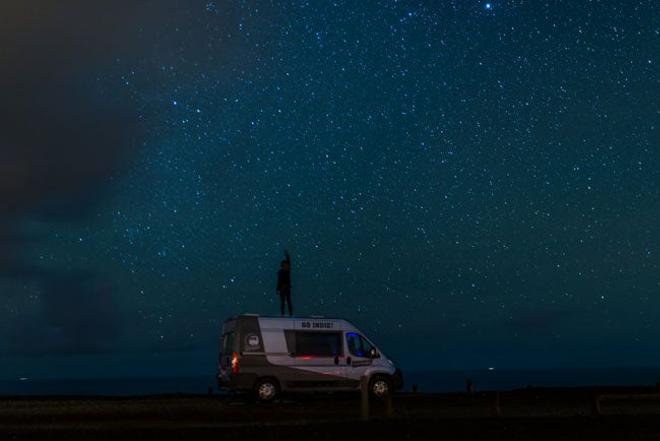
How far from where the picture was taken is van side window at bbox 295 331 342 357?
25.4m

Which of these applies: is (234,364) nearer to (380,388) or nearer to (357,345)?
(357,345)

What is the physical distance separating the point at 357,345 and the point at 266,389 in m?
3.09

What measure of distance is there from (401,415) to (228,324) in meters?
6.87

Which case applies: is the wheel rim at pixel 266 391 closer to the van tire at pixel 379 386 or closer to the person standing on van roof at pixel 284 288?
the van tire at pixel 379 386

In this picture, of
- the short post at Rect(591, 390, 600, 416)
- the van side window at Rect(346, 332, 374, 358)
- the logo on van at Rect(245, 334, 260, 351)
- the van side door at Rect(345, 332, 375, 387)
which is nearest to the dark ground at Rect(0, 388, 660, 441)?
the short post at Rect(591, 390, 600, 416)

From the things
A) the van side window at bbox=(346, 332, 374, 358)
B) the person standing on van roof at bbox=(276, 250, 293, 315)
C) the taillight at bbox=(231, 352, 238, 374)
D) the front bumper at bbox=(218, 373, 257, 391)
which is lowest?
the front bumper at bbox=(218, 373, 257, 391)

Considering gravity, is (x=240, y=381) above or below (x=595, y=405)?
above

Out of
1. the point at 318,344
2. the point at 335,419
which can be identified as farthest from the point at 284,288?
the point at 335,419

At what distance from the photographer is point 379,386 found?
26.1 m

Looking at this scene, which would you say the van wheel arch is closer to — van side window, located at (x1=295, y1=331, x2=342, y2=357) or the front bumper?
the front bumper

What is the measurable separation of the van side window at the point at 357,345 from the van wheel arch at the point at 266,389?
2.47 meters

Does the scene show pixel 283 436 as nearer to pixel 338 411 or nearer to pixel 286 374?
pixel 338 411

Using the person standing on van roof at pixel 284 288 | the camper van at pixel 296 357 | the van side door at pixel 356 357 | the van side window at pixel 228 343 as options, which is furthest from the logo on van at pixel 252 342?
the person standing on van roof at pixel 284 288

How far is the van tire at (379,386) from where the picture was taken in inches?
1018
